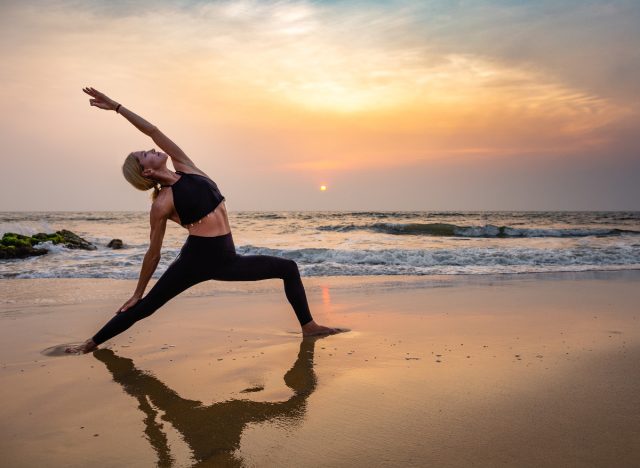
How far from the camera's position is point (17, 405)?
3178 millimetres

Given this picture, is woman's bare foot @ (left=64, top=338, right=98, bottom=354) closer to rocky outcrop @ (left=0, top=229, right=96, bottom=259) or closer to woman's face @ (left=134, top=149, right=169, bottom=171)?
woman's face @ (left=134, top=149, right=169, bottom=171)

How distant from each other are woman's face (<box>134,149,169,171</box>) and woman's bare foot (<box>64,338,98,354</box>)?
5.19ft

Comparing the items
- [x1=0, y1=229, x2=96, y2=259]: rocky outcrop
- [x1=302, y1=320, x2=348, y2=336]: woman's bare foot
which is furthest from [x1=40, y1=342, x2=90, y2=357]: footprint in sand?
[x1=0, y1=229, x2=96, y2=259]: rocky outcrop

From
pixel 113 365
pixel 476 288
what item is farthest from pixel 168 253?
pixel 113 365

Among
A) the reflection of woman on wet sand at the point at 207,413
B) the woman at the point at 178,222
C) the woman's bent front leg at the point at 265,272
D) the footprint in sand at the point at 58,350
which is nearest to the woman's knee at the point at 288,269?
the woman's bent front leg at the point at 265,272

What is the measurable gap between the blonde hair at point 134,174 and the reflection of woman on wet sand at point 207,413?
1.38 m

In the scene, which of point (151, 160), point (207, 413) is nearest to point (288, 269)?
point (151, 160)

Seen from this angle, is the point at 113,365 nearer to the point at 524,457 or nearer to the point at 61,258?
the point at 524,457

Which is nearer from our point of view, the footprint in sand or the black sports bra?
the black sports bra

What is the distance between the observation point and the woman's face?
13.5ft

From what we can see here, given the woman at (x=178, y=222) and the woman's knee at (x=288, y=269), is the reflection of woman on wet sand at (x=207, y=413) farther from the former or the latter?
the woman's knee at (x=288, y=269)

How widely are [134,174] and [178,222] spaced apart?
1.70 feet

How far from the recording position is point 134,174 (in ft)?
13.6

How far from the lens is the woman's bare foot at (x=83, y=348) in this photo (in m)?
4.50
